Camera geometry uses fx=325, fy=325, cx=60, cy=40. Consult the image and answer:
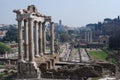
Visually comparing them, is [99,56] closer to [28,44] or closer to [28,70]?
[28,44]

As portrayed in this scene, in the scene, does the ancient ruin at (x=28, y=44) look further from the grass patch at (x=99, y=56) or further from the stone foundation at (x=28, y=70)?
the grass patch at (x=99, y=56)

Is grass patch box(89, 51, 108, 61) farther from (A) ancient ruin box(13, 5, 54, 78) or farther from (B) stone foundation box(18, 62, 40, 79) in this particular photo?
(B) stone foundation box(18, 62, 40, 79)

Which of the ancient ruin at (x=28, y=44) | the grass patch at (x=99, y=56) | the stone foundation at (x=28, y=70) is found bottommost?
the grass patch at (x=99, y=56)

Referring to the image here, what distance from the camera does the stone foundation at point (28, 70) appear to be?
32.3m

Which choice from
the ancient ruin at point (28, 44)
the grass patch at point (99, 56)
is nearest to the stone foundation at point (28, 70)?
the ancient ruin at point (28, 44)

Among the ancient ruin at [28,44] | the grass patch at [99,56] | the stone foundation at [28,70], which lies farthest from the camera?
the grass patch at [99,56]

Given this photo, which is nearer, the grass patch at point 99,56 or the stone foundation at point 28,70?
the stone foundation at point 28,70

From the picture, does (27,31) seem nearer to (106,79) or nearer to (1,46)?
(106,79)

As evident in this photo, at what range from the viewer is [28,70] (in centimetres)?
3259

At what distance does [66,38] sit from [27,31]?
401ft

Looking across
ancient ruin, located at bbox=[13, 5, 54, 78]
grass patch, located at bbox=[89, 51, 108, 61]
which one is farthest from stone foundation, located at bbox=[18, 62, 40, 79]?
grass patch, located at bbox=[89, 51, 108, 61]

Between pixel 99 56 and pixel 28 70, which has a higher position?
pixel 28 70

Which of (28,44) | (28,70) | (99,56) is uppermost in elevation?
(28,44)

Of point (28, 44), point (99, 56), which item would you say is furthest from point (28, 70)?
point (99, 56)
